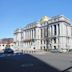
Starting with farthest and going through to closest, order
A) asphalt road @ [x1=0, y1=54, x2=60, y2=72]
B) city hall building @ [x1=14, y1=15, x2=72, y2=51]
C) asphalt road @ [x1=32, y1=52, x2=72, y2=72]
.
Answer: city hall building @ [x1=14, y1=15, x2=72, y2=51]
asphalt road @ [x1=32, y1=52, x2=72, y2=72]
asphalt road @ [x1=0, y1=54, x2=60, y2=72]

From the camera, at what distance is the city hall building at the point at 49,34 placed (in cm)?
10606

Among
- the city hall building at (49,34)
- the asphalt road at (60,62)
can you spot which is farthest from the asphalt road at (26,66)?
the city hall building at (49,34)

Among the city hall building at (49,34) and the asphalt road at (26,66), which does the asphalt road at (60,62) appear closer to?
the asphalt road at (26,66)

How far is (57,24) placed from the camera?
109188mm

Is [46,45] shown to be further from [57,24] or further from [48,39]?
[57,24]

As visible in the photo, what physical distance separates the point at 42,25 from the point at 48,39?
1136cm

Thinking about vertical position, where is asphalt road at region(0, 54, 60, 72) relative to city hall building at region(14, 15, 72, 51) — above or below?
below

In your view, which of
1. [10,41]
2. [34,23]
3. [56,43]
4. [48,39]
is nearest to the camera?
[56,43]

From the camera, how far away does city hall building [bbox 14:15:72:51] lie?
106 m

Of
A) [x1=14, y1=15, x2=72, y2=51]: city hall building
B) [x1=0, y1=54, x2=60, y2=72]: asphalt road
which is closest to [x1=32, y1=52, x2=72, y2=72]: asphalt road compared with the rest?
[x1=0, y1=54, x2=60, y2=72]: asphalt road

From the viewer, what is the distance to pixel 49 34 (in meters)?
116

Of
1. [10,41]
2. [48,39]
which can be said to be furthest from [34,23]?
[10,41]

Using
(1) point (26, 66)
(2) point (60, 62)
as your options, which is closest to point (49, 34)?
Answer: (2) point (60, 62)

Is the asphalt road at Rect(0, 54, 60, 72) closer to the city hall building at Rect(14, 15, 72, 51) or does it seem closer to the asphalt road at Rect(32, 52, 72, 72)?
the asphalt road at Rect(32, 52, 72, 72)
